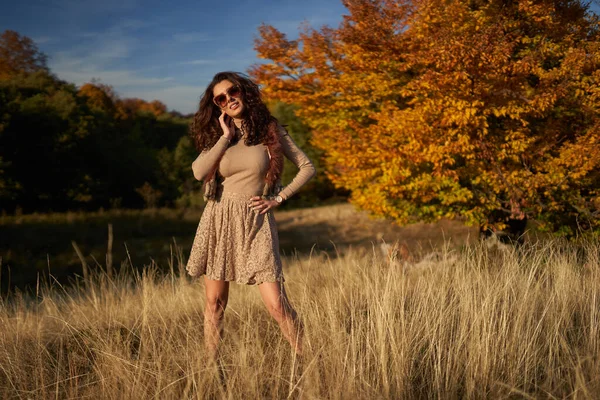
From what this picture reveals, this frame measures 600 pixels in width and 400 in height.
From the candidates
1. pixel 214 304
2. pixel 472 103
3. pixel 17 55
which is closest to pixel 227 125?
pixel 214 304

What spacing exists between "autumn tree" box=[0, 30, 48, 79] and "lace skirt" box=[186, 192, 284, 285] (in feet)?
106

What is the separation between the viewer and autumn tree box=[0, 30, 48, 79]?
30.2 m

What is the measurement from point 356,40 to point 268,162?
6.02 m

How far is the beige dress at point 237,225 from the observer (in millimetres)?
2652

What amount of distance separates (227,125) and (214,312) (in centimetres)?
108

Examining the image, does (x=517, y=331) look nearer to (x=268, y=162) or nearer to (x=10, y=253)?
(x=268, y=162)

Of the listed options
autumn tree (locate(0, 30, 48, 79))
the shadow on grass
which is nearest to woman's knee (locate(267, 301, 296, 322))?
the shadow on grass

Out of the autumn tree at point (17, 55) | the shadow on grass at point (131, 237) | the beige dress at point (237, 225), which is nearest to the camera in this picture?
the beige dress at point (237, 225)

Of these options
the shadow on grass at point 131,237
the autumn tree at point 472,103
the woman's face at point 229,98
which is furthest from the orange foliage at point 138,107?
the woman's face at point 229,98

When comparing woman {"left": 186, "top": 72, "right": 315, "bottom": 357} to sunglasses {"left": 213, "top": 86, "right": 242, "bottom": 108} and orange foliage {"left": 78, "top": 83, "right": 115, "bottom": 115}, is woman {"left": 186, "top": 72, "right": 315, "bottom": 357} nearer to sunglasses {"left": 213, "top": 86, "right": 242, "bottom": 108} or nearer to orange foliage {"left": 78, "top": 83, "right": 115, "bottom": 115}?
sunglasses {"left": 213, "top": 86, "right": 242, "bottom": 108}

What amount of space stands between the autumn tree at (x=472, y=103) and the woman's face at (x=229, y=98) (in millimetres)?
4290

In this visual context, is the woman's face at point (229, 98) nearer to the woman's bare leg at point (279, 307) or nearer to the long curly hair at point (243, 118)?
the long curly hair at point (243, 118)

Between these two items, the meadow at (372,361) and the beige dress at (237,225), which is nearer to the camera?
the meadow at (372,361)

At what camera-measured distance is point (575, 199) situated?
24.2 feet
